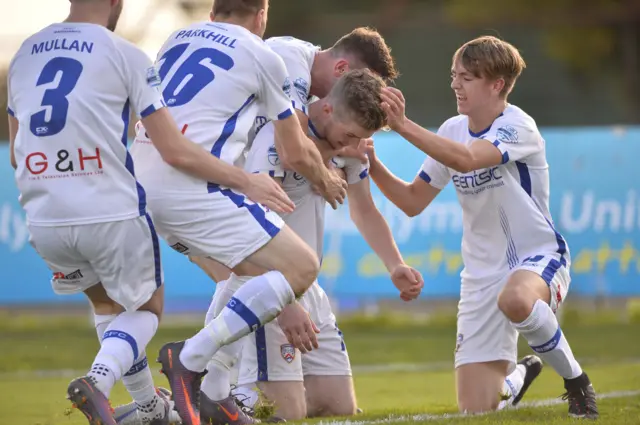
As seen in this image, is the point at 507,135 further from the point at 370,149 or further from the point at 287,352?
the point at 287,352

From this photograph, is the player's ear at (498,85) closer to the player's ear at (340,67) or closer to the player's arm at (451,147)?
the player's arm at (451,147)

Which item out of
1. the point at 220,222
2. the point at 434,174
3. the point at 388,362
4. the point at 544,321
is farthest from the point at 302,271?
the point at 388,362

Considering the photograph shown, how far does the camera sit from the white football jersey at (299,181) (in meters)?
5.65

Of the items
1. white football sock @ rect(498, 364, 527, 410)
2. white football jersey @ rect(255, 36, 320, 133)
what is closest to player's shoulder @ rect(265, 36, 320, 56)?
white football jersey @ rect(255, 36, 320, 133)

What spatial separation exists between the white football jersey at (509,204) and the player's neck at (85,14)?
6.99 feet

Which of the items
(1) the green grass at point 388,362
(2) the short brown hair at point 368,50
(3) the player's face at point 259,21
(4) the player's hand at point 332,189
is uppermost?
(3) the player's face at point 259,21

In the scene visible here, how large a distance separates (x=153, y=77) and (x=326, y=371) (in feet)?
7.05

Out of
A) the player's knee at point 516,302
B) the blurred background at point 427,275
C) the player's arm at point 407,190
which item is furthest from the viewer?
the blurred background at point 427,275

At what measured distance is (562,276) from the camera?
593cm

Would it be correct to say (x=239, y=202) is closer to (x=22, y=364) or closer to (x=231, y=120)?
(x=231, y=120)

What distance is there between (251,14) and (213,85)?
0.50 metres

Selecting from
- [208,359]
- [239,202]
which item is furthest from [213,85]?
[208,359]

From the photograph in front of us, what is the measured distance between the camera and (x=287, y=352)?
585cm

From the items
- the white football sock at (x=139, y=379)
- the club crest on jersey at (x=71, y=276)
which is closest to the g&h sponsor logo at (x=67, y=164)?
the club crest on jersey at (x=71, y=276)
